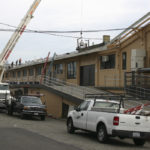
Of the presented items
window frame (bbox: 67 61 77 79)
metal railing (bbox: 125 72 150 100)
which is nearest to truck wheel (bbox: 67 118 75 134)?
metal railing (bbox: 125 72 150 100)

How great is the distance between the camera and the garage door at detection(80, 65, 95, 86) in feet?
104

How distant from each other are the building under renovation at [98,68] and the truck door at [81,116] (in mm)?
8313

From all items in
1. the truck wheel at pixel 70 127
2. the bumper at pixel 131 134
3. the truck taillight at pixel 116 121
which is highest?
the truck taillight at pixel 116 121

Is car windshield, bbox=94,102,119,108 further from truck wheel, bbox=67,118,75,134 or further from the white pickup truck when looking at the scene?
truck wheel, bbox=67,118,75,134

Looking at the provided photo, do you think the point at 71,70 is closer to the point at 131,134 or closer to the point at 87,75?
the point at 87,75

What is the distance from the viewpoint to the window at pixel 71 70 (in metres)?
34.6

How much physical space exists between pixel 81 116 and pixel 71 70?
816 inches

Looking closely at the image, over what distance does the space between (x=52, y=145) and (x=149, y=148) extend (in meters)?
3.95

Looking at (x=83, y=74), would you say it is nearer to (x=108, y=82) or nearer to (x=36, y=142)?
(x=108, y=82)

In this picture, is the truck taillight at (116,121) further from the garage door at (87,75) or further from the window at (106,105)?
the garage door at (87,75)

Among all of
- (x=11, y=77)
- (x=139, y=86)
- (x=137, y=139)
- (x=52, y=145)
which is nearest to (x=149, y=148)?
(x=137, y=139)

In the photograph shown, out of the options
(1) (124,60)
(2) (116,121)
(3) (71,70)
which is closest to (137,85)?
(1) (124,60)

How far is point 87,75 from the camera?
32.1m

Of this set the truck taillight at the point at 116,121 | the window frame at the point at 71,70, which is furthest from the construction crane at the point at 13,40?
the truck taillight at the point at 116,121
